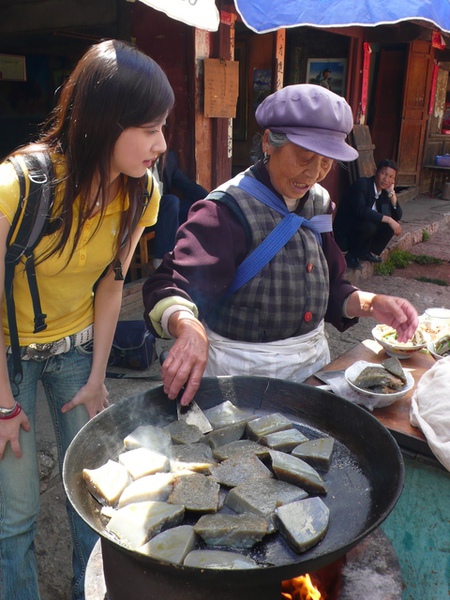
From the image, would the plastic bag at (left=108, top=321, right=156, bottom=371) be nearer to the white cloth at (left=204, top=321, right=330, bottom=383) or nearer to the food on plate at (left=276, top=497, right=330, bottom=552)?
the white cloth at (left=204, top=321, right=330, bottom=383)

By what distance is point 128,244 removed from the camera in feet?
6.96

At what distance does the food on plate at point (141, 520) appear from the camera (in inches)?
54.1

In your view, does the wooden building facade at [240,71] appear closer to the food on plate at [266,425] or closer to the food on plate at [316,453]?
the food on plate at [266,425]

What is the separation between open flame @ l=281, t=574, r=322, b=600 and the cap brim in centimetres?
149

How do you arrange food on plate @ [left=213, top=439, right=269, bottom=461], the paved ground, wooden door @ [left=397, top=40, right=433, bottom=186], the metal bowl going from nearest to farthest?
1. food on plate @ [left=213, top=439, right=269, bottom=461]
2. the metal bowl
3. the paved ground
4. wooden door @ [left=397, top=40, right=433, bottom=186]

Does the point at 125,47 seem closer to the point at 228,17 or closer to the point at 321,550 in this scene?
the point at 321,550

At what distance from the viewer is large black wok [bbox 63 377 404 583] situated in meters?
1.28

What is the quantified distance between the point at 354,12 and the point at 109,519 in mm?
5728

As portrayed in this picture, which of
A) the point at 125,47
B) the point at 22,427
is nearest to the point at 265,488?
the point at 22,427

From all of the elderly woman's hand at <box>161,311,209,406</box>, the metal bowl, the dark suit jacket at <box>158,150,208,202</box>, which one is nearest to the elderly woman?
the elderly woman's hand at <box>161,311,209,406</box>

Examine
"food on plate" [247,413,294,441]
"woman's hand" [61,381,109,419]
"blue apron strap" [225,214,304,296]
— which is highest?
"blue apron strap" [225,214,304,296]

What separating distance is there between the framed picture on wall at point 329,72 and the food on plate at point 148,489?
9288mm

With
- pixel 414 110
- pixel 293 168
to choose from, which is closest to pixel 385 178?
pixel 414 110

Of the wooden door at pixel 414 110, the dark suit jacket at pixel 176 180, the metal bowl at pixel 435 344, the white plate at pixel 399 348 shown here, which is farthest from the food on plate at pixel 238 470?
the wooden door at pixel 414 110
